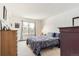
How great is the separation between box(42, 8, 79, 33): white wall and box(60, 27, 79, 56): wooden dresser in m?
2.78

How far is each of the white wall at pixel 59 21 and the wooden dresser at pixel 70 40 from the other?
278 centimetres

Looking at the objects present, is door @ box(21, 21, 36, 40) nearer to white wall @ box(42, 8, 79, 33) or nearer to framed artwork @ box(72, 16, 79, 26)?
white wall @ box(42, 8, 79, 33)

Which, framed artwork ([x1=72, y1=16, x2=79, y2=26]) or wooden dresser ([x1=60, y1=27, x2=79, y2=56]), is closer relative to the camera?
wooden dresser ([x1=60, y1=27, x2=79, y2=56])

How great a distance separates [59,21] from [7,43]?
3.76m

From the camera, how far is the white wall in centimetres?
495

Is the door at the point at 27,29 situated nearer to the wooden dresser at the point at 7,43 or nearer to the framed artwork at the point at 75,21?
the framed artwork at the point at 75,21

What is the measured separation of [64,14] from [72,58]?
4.77 metres

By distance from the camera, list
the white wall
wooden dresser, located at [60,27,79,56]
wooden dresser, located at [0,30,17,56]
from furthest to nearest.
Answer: the white wall
wooden dresser, located at [0,30,17,56]
wooden dresser, located at [60,27,79,56]

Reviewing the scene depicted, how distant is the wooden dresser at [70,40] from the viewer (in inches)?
69.3

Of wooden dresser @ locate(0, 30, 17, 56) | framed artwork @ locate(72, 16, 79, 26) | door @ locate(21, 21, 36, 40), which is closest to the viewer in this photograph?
wooden dresser @ locate(0, 30, 17, 56)

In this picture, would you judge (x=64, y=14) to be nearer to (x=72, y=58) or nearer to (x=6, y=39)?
(x=6, y=39)

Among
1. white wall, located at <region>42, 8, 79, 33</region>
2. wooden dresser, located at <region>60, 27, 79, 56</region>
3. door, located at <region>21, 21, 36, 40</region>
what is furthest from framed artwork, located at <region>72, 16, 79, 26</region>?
door, located at <region>21, 21, 36, 40</region>

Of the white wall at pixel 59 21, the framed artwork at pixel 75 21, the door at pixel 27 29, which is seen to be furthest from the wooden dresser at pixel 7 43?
the door at pixel 27 29

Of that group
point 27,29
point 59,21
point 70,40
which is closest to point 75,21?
point 59,21
